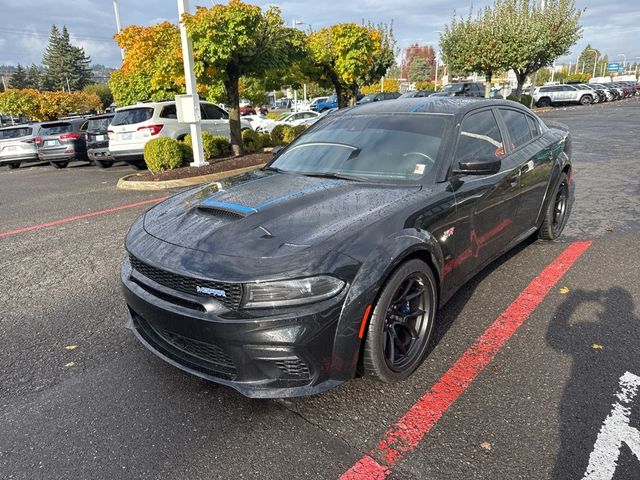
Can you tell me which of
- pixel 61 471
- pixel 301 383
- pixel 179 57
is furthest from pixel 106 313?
pixel 179 57

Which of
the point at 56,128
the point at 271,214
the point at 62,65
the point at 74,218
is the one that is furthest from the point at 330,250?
the point at 62,65

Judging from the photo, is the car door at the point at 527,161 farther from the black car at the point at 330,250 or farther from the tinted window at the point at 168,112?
the tinted window at the point at 168,112

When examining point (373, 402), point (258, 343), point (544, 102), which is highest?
point (544, 102)

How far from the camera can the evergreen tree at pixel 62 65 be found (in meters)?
72.5

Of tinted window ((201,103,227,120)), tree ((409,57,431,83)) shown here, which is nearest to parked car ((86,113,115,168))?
tinted window ((201,103,227,120))

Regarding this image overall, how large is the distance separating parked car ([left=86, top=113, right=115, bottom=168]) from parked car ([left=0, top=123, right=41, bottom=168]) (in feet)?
10.3

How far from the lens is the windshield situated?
3.24 meters

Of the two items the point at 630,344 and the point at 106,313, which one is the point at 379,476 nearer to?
the point at 630,344

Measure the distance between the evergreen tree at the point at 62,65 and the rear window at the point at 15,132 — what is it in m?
65.3

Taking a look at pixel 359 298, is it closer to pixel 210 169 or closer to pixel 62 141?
pixel 210 169

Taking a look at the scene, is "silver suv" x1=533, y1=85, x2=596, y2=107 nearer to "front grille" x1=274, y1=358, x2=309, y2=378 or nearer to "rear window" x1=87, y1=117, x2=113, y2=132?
"rear window" x1=87, y1=117, x2=113, y2=132

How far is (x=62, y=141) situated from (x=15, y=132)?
2.94m

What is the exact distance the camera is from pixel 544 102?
1489 inches

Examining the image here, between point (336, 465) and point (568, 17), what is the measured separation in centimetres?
3293
